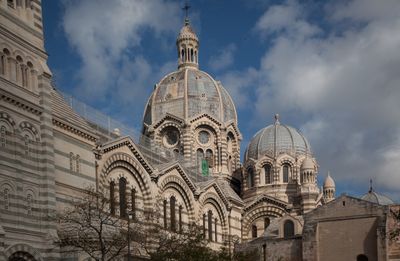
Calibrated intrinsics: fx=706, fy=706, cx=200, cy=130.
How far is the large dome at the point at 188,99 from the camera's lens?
74.3 m

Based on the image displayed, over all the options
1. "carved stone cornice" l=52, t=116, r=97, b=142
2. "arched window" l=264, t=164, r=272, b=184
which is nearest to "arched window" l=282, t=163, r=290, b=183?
"arched window" l=264, t=164, r=272, b=184

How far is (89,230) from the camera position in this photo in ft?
117

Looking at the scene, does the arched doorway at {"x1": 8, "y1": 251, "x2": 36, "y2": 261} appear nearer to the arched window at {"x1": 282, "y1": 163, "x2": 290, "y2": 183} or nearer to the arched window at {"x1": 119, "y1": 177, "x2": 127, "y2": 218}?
the arched window at {"x1": 119, "y1": 177, "x2": 127, "y2": 218}

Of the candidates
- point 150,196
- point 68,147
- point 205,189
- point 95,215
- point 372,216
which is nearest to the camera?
point 95,215

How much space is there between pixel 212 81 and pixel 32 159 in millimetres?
44484

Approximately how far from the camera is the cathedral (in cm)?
3425

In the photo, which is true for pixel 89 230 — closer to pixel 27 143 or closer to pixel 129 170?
pixel 27 143

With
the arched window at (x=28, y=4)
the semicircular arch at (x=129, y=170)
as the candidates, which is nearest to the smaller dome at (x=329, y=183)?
the semicircular arch at (x=129, y=170)

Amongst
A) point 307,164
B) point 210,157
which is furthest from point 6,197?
point 307,164

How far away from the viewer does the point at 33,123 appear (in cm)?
3541

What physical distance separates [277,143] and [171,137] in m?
11.6

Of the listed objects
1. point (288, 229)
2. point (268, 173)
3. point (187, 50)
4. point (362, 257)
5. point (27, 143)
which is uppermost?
point (187, 50)

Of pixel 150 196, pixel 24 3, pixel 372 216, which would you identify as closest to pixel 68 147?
pixel 24 3

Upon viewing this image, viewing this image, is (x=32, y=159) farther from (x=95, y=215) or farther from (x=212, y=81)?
(x=212, y=81)
